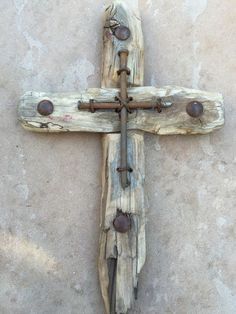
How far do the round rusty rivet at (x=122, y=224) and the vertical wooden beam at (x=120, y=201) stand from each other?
15 mm

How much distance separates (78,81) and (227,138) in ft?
1.75

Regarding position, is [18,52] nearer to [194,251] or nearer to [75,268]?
[75,268]

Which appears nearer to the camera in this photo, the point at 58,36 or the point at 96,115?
the point at 96,115

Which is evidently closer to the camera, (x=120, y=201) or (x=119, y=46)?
(x=120, y=201)

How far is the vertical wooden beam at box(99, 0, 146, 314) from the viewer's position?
4.56ft

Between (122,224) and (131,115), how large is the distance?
13.8 inches

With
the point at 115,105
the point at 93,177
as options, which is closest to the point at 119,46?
the point at 115,105

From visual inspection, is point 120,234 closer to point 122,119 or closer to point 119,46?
point 122,119

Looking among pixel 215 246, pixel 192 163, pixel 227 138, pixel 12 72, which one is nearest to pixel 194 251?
pixel 215 246

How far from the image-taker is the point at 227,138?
5.23 ft

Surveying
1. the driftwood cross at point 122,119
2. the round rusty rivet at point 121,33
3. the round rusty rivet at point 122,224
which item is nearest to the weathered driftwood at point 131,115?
the driftwood cross at point 122,119

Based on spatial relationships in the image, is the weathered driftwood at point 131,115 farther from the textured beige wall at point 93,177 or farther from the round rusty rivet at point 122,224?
the round rusty rivet at point 122,224

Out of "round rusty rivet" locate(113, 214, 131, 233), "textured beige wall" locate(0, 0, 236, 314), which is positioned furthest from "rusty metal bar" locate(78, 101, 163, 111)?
"round rusty rivet" locate(113, 214, 131, 233)

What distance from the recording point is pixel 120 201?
4.73 ft
